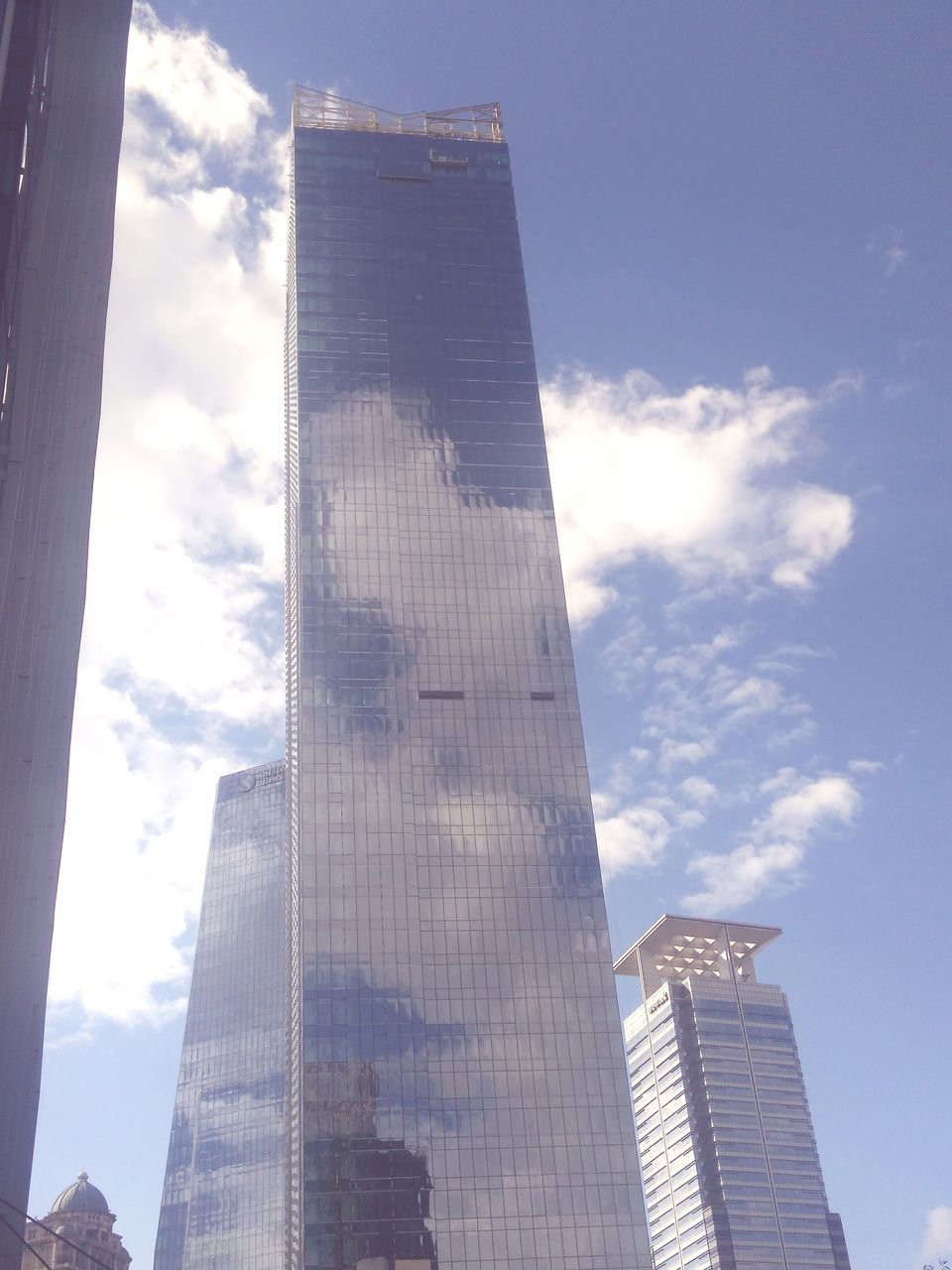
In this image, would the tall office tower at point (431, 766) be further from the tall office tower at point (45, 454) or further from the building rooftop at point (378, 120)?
the tall office tower at point (45, 454)

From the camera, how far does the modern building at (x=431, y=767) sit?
4835 inches

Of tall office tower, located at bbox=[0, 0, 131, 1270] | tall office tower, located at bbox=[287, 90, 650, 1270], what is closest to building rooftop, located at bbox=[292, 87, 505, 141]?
tall office tower, located at bbox=[287, 90, 650, 1270]

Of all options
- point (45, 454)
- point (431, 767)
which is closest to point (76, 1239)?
point (431, 767)

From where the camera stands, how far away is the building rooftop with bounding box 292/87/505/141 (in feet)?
619

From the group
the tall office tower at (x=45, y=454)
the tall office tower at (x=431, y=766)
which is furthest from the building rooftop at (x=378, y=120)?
the tall office tower at (x=45, y=454)

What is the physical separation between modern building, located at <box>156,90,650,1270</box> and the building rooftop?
0.73m

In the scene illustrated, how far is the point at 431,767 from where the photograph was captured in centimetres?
14388

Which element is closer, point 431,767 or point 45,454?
point 45,454

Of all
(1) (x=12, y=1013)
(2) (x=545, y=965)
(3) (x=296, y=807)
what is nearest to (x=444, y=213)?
(3) (x=296, y=807)

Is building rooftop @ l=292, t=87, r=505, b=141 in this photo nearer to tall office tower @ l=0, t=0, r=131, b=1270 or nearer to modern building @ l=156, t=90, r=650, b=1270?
modern building @ l=156, t=90, r=650, b=1270

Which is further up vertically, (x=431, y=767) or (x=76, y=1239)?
(x=431, y=767)

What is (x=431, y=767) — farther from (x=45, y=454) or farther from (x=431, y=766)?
(x=45, y=454)

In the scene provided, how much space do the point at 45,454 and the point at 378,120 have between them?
144421 mm

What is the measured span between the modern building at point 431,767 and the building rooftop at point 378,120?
2.41ft
